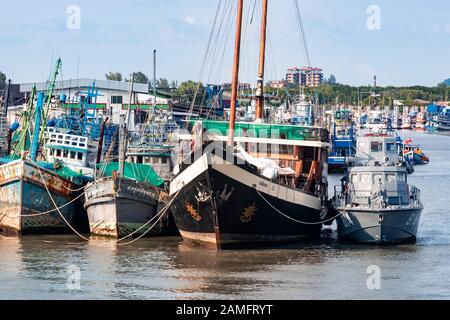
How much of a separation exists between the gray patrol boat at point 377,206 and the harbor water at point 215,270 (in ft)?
2.32

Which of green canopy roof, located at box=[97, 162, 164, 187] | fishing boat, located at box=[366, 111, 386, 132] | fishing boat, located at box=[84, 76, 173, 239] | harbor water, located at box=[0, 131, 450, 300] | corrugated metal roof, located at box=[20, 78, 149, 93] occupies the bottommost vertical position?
harbor water, located at box=[0, 131, 450, 300]

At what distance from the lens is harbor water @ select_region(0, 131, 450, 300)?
3347 centimetres

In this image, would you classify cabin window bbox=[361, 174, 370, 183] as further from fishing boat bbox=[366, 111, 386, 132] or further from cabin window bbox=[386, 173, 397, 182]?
fishing boat bbox=[366, 111, 386, 132]

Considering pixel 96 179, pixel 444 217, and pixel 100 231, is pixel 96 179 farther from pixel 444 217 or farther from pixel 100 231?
pixel 444 217

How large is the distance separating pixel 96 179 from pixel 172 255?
8394 millimetres

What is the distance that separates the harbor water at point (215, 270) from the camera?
110 ft

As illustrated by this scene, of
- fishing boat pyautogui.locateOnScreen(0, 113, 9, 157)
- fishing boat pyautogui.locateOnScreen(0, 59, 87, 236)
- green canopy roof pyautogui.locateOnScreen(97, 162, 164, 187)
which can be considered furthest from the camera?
fishing boat pyautogui.locateOnScreen(0, 113, 9, 157)

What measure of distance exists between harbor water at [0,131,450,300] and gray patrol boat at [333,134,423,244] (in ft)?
2.32

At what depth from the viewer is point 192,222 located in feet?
140

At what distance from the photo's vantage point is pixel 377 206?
4394 centimetres

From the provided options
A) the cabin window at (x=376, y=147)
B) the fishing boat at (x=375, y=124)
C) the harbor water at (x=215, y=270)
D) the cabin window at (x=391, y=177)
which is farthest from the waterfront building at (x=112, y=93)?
the harbor water at (x=215, y=270)

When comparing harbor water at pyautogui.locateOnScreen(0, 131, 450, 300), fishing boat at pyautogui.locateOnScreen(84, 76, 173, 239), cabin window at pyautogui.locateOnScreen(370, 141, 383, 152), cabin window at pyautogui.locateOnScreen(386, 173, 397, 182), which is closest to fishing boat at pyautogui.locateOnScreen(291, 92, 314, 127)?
cabin window at pyautogui.locateOnScreen(370, 141, 383, 152)

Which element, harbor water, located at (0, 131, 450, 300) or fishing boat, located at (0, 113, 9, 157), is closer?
harbor water, located at (0, 131, 450, 300)
